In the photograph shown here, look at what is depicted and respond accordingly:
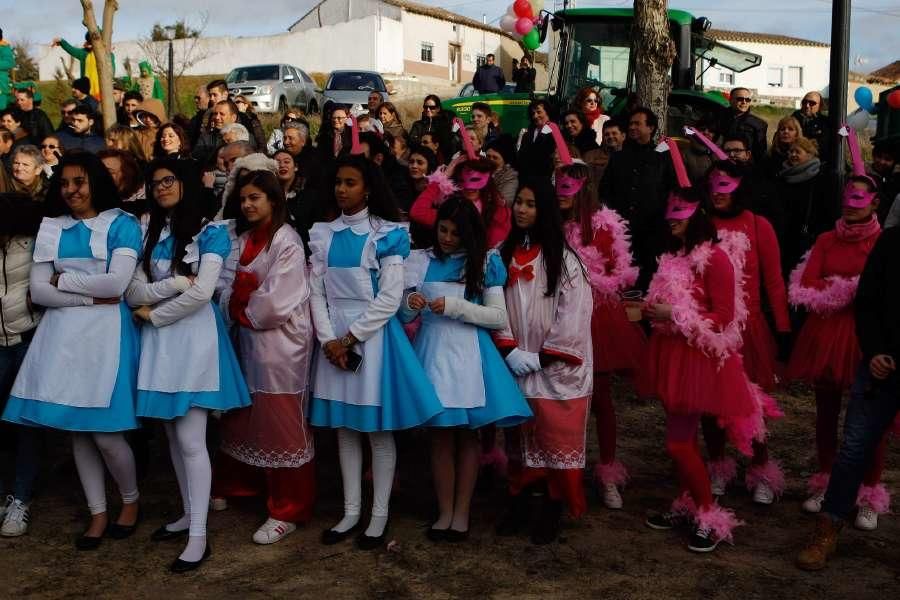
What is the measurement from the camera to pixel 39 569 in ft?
15.5

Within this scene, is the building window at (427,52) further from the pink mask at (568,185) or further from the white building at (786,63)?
the pink mask at (568,185)

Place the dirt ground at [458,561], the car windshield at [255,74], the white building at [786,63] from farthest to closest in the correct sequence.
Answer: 1. the white building at [786,63]
2. the car windshield at [255,74]
3. the dirt ground at [458,561]

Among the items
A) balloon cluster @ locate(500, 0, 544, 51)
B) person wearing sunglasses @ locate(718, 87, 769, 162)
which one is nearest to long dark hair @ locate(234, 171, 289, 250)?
person wearing sunglasses @ locate(718, 87, 769, 162)

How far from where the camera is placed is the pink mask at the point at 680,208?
4922 millimetres

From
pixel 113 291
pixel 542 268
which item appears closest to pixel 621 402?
pixel 542 268

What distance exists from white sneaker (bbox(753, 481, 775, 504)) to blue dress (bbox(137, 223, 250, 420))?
2812 millimetres

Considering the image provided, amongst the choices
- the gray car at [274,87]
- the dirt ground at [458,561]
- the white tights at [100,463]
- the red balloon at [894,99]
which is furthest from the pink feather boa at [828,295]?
the gray car at [274,87]

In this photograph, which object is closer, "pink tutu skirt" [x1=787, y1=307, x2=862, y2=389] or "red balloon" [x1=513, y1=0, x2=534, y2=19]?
"pink tutu skirt" [x1=787, y1=307, x2=862, y2=389]

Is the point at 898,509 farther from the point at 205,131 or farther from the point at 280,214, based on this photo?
the point at 205,131

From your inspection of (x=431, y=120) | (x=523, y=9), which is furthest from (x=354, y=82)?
(x=431, y=120)

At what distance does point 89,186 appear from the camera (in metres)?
4.95

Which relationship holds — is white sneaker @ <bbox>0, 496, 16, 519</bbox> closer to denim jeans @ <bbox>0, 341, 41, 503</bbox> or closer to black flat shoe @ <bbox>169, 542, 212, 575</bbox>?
denim jeans @ <bbox>0, 341, 41, 503</bbox>

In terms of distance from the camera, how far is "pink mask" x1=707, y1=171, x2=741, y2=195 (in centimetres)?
545

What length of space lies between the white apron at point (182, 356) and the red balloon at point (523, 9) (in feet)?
36.4
